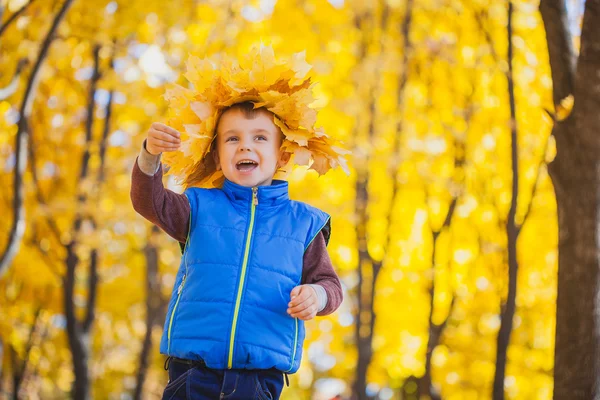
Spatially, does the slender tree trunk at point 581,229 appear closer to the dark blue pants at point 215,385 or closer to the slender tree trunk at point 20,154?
the dark blue pants at point 215,385

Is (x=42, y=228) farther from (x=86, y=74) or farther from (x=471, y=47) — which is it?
(x=471, y=47)

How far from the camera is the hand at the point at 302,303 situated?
2.44 metres

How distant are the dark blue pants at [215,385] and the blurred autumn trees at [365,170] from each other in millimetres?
3776

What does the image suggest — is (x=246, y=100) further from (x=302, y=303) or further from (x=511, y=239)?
(x=511, y=239)

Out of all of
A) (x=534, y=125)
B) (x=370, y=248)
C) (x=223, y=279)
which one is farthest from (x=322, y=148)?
(x=370, y=248)

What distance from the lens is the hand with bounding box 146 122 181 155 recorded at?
7.79ft

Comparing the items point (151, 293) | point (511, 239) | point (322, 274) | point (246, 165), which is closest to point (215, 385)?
point (322, 274)

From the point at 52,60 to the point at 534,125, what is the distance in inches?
245

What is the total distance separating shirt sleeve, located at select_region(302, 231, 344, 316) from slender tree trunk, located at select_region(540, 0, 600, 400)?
1293 mm

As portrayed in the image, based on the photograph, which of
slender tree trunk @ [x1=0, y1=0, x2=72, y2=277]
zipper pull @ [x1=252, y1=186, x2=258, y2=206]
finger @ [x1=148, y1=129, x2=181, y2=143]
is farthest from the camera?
slender tree trunk @ [x1=0, y1=0, x2=72, y2=277]

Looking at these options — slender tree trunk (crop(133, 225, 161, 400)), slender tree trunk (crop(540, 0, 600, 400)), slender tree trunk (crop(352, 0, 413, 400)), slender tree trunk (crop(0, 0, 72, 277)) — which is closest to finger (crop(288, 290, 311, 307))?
slender tree trunk (crop(540, 0, 600, 400))

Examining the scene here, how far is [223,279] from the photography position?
2.49m

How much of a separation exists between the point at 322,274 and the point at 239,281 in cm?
41

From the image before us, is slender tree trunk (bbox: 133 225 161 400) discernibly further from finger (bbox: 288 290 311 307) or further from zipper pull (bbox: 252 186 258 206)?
finger (bbox: 288 290 311 307)
